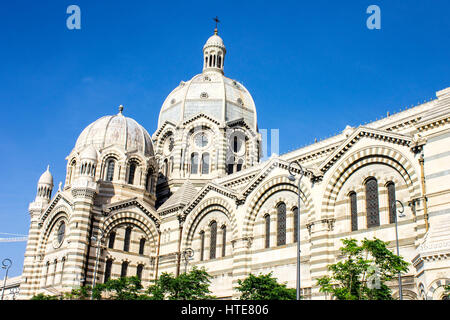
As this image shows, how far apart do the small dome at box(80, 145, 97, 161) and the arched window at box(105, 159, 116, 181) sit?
2095 millimetres

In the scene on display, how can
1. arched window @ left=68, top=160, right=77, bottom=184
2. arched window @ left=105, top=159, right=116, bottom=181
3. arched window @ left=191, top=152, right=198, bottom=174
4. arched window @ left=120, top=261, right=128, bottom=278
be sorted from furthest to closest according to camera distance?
1. arched window @ left=191, top=152, right=198, bottom=174
2. arched window @ left=68, top=160, right=77, bottom=184
3. arched window @ left=105, top=159, right=116, bottom=181
4. arched window @ left=120, top=261, right=128, bottom=278

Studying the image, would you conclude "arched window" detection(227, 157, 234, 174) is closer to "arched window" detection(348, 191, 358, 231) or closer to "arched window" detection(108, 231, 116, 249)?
"arched window" detection(108, 231, 116, 249)

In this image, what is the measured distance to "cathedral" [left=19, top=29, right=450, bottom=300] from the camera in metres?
29.0


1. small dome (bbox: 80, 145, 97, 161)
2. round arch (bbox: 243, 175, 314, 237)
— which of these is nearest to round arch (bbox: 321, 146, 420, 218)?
round arch (bbox: 243, 175, 314, 237)

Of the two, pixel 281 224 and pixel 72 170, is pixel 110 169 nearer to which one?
pixel 72 170

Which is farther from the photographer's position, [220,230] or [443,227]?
[220,230]

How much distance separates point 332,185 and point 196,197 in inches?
525

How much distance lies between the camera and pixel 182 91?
5916cm

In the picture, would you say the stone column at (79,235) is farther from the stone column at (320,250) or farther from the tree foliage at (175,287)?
the stone column at (320,250)

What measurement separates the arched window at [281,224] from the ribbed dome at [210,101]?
66.1ft

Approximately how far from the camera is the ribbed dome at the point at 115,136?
49375mm

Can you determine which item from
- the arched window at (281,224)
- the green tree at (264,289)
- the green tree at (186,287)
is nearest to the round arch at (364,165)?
the arched window at (281,224)
